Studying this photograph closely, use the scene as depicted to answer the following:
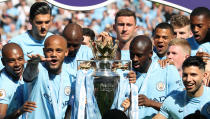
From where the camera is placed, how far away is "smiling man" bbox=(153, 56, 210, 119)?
5.52 metres

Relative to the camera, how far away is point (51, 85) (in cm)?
591

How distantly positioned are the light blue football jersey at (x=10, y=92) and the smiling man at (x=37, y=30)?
22.7 inches

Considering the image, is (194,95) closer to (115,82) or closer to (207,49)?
(115,82)

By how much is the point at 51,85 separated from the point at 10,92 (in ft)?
1.66

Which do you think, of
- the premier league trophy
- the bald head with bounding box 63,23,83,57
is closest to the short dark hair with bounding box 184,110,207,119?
the premier league trophy

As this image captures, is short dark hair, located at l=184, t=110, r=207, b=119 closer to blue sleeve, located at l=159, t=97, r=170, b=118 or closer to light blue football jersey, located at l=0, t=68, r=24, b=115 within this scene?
blue sleeve, located at l=159, t=97, r=170, b=118

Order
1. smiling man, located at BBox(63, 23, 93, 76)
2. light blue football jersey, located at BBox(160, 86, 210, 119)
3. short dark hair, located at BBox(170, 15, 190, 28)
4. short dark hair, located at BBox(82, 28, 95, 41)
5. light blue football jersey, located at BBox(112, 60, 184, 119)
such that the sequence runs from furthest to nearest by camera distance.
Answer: short dark hair, located at BBox(82, 28, 95, 41) < short dark hair, located at BBox(170, 15, 190, 28) < smiling man, located at BBox(63, 23, 93, 76) < light blue football jersey, located at BBox(112, 60, 184, 119) < light blue football jersey, located at BBox(160, 86, 210, 119)

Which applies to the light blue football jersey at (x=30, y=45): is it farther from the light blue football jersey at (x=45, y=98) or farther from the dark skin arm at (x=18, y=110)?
the dark skin arm at (x=18, y=110)

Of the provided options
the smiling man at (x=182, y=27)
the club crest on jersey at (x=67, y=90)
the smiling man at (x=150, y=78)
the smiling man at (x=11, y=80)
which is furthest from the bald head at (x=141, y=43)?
the smiling man at (x=11, y=80)

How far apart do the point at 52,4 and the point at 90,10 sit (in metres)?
0.55

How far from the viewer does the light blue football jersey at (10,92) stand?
238 inches

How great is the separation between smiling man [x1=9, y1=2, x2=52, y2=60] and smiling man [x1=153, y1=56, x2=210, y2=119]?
6.01 ft

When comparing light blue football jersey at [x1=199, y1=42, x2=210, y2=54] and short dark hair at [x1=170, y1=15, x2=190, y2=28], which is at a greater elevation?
short dark hair at [x1=170, y1=15, x2=190, y2=28]

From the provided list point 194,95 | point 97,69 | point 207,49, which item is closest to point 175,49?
point 207,49
